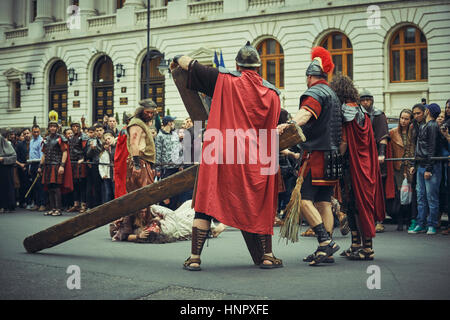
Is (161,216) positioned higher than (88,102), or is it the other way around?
(88,102)

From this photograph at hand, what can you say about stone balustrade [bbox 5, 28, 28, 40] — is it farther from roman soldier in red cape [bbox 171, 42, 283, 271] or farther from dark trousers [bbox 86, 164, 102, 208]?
roman soldier in red cape [bbox 171, 42, 283, 271]

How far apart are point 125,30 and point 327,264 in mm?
29626

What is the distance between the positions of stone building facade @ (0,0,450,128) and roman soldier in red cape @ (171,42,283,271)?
70.2 ft

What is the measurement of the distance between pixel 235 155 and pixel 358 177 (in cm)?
165

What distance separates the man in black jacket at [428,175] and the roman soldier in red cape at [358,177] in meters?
2.92

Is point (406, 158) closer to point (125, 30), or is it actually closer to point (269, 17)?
point (269, 17)

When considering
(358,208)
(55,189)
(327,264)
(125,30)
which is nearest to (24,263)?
(327,264)

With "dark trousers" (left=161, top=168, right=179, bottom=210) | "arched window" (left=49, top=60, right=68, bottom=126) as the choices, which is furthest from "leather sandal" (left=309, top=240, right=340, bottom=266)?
"arched window" (left=49, top=60, right=68, bottom=126)

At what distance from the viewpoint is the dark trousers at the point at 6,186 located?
13414mm

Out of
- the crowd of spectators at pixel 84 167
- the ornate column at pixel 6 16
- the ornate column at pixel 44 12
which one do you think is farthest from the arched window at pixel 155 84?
the crowd of spectators at pixel 84 167

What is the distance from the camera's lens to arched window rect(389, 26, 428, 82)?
2542cm

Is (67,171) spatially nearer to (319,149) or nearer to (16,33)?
(319,149)

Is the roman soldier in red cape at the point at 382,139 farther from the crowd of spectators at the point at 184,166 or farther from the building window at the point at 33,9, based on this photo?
the building window at the point at 33,9

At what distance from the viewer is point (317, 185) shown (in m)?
5.89
